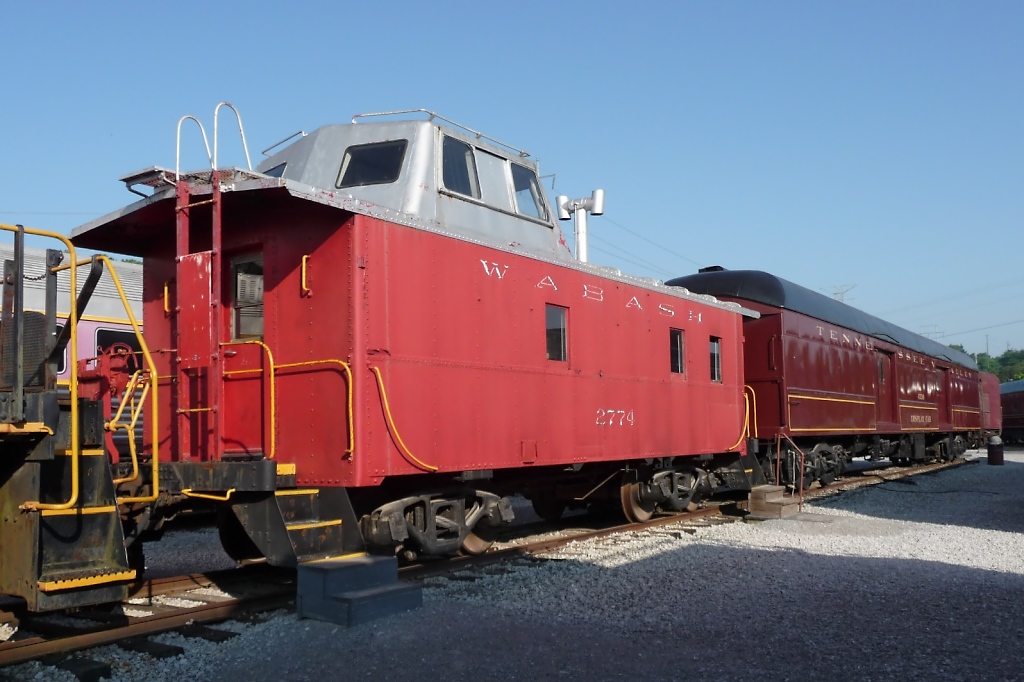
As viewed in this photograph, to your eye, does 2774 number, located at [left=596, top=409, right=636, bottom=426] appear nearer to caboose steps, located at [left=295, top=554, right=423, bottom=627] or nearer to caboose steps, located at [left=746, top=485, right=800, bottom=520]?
caboose steps, located at [left=746, top=485, right=800, bottom=520]

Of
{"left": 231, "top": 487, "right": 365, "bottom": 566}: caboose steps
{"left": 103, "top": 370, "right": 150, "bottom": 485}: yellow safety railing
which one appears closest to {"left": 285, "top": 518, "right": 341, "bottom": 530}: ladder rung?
{"left": 231, "top": 487, "right": 365, "bottom": 566}: caboose steps

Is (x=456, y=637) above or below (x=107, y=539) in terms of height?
below

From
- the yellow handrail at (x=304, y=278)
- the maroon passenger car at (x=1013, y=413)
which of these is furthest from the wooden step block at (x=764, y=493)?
the maroon passenger car at (x=1013, y=413)

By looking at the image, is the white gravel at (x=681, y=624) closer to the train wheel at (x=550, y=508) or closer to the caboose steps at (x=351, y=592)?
the caboose steps at (x=351, y=592)

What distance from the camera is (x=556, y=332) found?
9.63m

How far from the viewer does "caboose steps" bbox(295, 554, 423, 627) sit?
630 centimetres

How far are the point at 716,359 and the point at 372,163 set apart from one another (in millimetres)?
6504

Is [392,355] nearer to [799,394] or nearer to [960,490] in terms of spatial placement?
[799,394]

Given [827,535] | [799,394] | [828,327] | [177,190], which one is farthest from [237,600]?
[828,327]

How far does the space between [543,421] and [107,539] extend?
4.73 meters

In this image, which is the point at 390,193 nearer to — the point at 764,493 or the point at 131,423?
the point at 131,423

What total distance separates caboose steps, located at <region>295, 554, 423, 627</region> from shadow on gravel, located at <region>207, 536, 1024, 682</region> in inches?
4.2

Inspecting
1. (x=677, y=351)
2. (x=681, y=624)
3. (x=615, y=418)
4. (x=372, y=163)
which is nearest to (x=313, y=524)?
(x=681, y=624)

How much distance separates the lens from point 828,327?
17.5 metres
